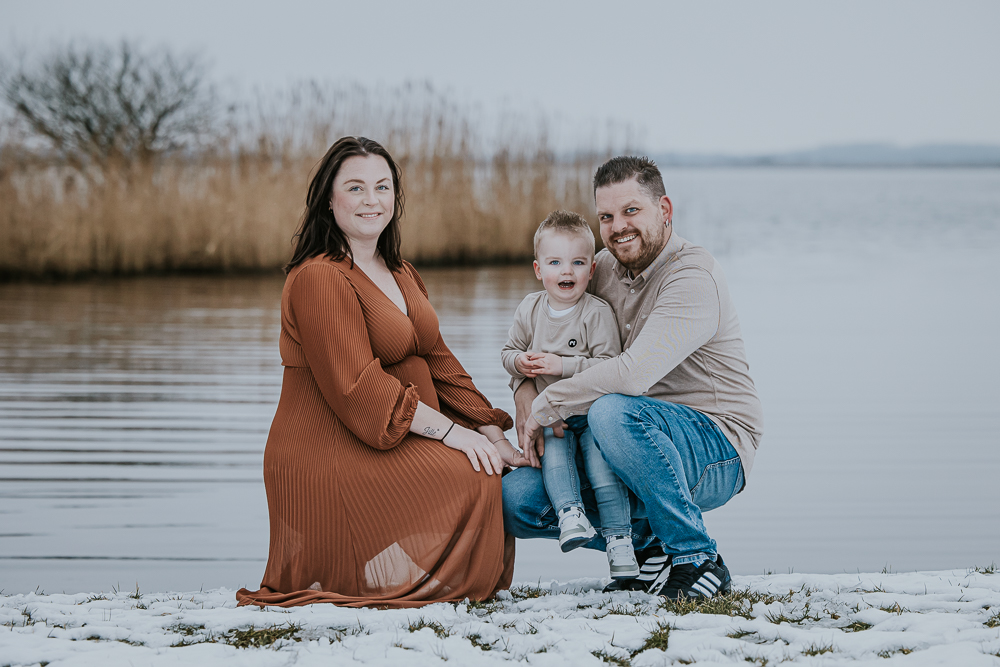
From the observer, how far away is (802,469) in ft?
14.0

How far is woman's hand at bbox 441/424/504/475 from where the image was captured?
242cm

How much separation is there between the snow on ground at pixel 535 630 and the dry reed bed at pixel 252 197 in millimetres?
7328

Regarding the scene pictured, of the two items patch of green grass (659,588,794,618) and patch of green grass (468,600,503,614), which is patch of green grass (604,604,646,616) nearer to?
patch of green grass (659,588,794,618)

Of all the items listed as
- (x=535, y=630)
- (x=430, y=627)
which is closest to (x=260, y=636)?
(x=430, y=627)

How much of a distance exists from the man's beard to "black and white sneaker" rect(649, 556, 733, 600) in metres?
0.81

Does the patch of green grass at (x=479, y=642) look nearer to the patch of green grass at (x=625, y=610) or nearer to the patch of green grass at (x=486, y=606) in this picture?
the patch of green grass at (x=486, y=606)

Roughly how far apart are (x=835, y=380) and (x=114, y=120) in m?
12.7

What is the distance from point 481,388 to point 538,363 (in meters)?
2.91

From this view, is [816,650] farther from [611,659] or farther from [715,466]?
[715,466]

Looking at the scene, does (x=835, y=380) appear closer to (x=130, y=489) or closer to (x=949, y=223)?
(x=130, y=489)

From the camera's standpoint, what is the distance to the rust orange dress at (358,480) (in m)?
2.32

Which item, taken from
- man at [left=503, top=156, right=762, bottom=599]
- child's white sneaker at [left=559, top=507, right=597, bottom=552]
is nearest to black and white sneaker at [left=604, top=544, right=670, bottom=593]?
man at [left=503, top=156, right=762, bottom=599]

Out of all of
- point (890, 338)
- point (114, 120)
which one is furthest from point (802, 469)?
point (114, 120)

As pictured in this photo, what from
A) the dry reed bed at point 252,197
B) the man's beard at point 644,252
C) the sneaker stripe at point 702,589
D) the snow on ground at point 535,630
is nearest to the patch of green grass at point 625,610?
the snow on ground at point 535,630
